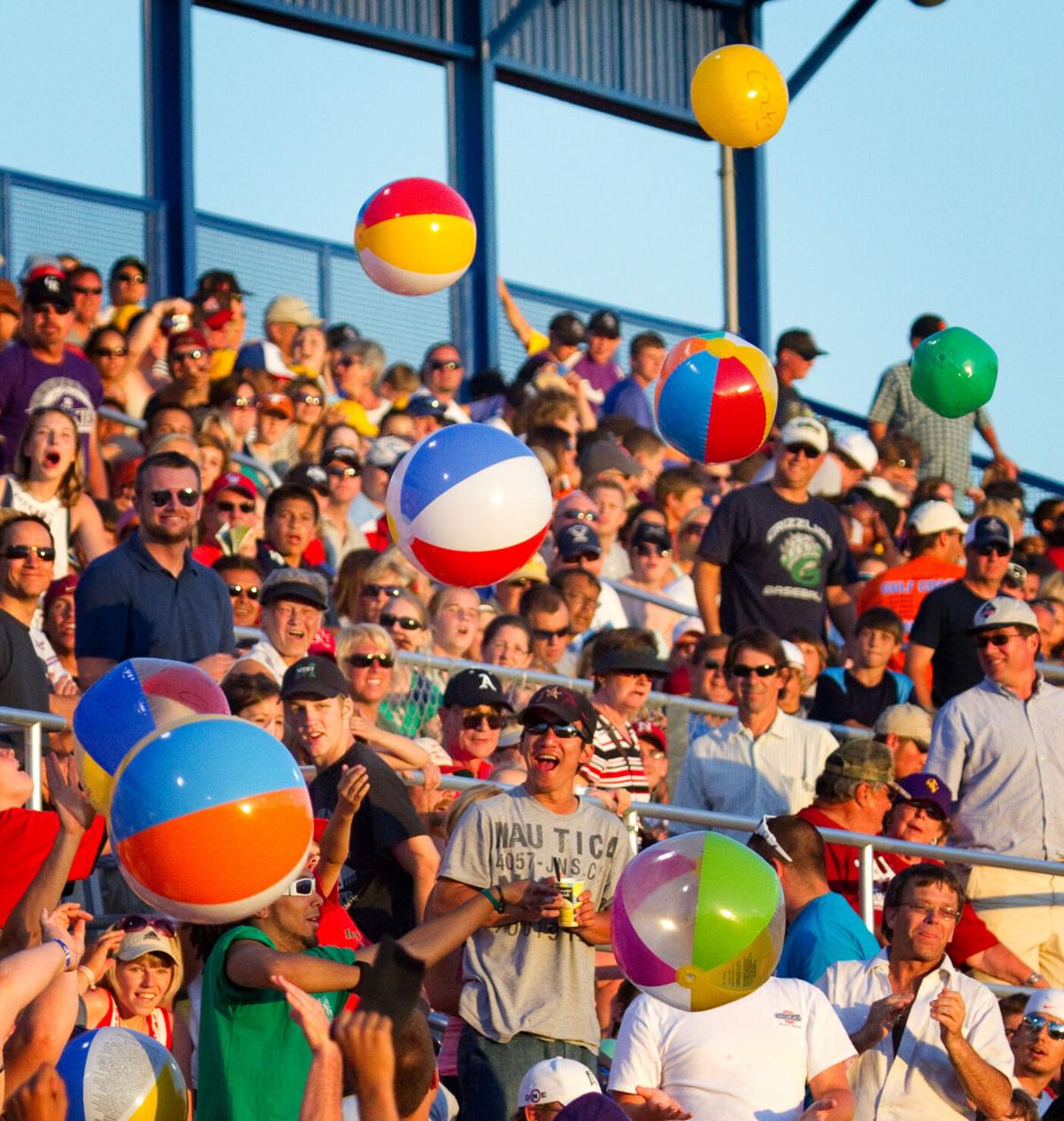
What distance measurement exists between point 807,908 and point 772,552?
3.86 m

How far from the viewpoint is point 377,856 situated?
26.2ft

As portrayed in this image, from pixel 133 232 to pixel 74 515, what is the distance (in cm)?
877

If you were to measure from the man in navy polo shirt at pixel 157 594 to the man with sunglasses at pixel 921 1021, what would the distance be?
2722 millimetres

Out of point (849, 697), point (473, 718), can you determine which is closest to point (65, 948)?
point (473, 718)

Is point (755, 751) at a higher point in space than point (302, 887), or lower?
higher

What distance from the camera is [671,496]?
48.2 feet

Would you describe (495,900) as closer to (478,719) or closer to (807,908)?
(807,908)

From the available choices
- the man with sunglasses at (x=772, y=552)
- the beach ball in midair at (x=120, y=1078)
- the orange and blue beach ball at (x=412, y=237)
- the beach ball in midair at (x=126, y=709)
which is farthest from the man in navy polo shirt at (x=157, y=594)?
the man with sunglasses at (x=772, y=552)

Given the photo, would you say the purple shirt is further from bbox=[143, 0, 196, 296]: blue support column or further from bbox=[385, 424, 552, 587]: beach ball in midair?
bbox=[143, 0, 196, 296]: blue support column

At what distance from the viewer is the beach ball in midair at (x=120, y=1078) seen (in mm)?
5816

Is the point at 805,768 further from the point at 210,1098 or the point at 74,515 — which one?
the point at 210,1098

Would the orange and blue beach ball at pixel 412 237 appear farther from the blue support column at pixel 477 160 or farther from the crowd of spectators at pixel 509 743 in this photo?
the blue support column at pixel 477 160

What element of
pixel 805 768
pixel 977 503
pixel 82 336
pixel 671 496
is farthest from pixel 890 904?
pixel 977 503

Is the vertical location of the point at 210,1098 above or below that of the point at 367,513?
below
